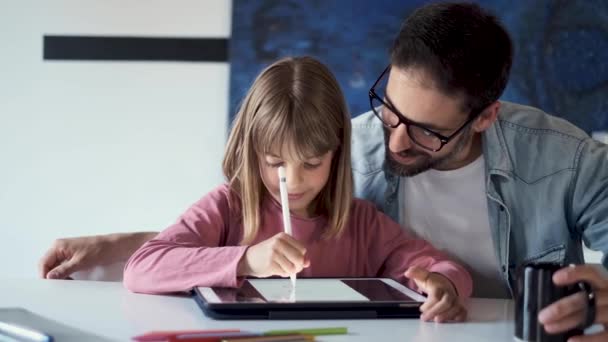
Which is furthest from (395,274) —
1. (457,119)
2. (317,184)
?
(457,119)

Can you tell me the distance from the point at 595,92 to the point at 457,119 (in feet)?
4.87

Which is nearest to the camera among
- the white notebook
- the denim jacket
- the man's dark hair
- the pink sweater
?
the white notebook

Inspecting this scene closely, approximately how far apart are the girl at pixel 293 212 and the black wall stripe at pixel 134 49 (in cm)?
159

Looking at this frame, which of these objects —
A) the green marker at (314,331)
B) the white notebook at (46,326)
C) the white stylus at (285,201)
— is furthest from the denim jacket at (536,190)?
the white notebook at (46,326)

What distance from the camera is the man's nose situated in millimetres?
1536

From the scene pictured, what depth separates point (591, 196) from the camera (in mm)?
1661

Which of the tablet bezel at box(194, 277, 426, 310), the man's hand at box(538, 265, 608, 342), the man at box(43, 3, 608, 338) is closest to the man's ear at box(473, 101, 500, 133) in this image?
the man at box(43, 3, 608, 338)

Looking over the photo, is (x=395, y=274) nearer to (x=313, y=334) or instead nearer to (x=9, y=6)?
(x=313, y=334)

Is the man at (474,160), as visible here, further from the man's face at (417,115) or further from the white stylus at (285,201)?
the white stylus at (285,201)

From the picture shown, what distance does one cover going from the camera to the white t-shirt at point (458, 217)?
167 centimetres

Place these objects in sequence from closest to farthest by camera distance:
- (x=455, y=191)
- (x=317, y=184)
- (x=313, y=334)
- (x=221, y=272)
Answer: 1. (x=313, y=334)
2. (x=221, y=272)
3. (x=317, y=184)
4. (x=455, y=191)

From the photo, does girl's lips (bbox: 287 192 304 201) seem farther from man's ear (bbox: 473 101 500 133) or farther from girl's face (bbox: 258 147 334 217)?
man's ear (bbox: 473 101 500 133)

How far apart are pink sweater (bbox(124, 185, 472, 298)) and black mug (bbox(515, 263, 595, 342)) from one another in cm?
30

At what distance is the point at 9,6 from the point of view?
3.22 meters
